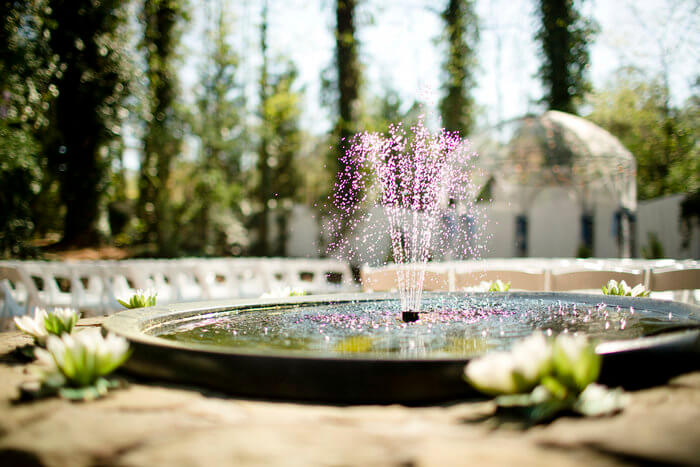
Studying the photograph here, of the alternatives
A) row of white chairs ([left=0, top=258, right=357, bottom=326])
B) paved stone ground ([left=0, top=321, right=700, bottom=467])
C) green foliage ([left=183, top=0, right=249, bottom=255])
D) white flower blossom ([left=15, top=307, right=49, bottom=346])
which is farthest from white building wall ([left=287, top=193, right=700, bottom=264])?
paved stone ground ([left=0, top=321, right=700, bottom=467])

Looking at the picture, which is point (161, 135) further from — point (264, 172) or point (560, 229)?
point (560, 229)

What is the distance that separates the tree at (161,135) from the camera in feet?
51.7

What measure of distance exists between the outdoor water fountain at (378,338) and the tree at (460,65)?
1150cm

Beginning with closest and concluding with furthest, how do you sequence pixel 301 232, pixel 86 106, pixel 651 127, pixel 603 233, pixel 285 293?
pixel 285 293 < pixel 86 106 < pixel 603 233 < pixel 301 232 < pixel 651 127

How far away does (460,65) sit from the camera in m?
15.6

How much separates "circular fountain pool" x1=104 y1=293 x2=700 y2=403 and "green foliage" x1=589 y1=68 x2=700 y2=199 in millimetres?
17906

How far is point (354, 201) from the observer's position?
44.6 ft

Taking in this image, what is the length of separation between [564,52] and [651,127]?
8.58 m

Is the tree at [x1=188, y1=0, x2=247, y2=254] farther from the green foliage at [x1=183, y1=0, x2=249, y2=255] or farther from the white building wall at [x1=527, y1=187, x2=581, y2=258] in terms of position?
the white building wall at [x1=527, y1=187, x2=581, y2=258]

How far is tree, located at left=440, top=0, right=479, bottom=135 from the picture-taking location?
50.6ft

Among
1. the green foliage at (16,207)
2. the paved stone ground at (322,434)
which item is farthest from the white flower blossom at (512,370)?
the green foliage at (16,207)

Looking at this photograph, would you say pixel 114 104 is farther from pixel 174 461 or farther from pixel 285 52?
pixel 174 461

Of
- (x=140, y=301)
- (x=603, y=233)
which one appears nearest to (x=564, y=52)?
(x=603, y=233)

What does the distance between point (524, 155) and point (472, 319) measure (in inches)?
383
